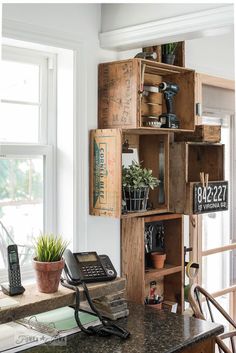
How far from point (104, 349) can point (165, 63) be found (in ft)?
5.45

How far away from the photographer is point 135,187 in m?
2.41

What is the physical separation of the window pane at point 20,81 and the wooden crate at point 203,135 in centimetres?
94

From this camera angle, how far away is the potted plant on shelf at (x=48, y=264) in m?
1.94

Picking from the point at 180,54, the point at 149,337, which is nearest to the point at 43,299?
the point at 149,337

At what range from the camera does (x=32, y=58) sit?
242 cm

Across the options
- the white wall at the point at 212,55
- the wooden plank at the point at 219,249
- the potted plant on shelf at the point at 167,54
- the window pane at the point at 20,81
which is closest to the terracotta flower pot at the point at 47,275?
the window pane at the point at 20,81

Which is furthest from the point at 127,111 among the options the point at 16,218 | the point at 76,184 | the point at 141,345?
the point at 141,345

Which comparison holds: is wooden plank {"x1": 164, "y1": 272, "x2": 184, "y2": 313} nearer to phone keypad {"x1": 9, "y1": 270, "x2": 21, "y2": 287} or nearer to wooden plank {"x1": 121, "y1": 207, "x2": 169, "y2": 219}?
wooden plank {"x1": 121, "y1": 207, "x2": 169, "y2": 219}

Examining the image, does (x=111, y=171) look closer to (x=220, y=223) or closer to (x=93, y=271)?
(x=93, y=271)

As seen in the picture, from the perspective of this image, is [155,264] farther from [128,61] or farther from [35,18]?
[35,18]

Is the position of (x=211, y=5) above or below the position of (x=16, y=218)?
above

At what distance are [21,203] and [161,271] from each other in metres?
0.89

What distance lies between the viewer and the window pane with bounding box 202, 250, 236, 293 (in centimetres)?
370

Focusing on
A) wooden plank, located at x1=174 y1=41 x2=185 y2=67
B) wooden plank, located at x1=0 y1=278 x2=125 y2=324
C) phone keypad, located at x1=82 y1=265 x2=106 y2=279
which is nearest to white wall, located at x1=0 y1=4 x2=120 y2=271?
phone keypad, located at x1=82 y1=265 x2=106 y2=279
